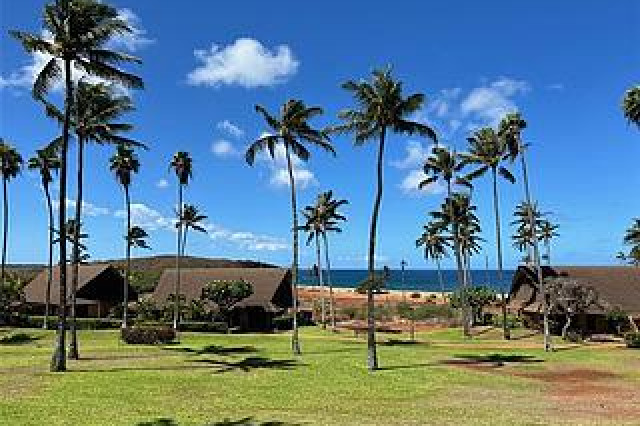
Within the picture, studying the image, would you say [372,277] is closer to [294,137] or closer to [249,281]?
[294,137]

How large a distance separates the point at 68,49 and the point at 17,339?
1159 inches

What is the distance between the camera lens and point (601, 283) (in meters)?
68.4

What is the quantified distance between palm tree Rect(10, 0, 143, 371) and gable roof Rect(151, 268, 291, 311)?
4156 centimetres

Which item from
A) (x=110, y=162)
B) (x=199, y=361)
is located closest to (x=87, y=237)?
(x=110, y=162)

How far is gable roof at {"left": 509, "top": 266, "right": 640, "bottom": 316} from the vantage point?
215ft

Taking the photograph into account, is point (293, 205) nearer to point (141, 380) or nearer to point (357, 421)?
point (141, 380)

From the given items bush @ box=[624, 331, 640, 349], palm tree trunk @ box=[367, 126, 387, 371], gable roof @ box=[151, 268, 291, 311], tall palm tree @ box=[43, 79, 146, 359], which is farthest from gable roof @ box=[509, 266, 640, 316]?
tall palm tree @ box=[43, 79, 146, 359]

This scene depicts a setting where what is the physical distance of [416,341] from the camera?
60375mm

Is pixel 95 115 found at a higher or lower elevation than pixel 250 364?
higher

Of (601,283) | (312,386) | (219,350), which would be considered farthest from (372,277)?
(601,283)

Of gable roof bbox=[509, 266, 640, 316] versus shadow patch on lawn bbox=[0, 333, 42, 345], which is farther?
gable roof bbox=[509, 266, 640, 316]

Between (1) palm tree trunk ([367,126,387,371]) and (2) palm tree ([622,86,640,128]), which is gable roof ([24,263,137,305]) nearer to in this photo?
(1) palm tree trunk ([367,126,387,371])

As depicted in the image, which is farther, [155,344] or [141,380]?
[155,344]

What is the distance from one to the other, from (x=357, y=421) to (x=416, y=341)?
37099 millimetres
